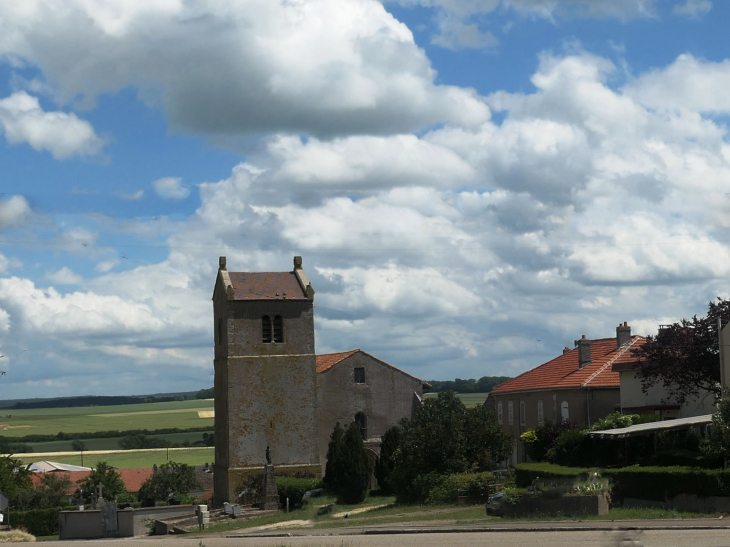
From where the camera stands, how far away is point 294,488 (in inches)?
2223

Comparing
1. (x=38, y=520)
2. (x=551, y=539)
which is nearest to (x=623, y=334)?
(x=551, y=539)

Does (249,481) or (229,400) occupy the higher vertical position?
(229,400)

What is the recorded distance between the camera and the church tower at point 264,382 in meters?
59.6

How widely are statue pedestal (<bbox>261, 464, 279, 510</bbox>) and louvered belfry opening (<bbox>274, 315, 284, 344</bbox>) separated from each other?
8325 millimetres

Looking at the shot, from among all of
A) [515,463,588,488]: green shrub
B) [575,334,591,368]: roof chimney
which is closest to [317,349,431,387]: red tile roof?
[575,334,591,368]: roof chimney

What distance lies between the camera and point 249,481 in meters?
58.9

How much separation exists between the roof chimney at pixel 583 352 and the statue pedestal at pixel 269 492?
2002 cm

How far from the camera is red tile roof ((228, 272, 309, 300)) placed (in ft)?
200

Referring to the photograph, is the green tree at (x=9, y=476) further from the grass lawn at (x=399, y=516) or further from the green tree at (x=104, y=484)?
the grass lawn at (x=399, y=516)

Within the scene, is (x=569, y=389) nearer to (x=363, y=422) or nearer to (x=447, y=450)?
(x=447, y=450)

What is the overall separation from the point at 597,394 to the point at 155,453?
104m

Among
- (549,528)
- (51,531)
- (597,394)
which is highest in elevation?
(597,394)

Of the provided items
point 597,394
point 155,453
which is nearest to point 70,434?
point 155,453

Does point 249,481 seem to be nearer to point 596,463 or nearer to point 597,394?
point 597,394
